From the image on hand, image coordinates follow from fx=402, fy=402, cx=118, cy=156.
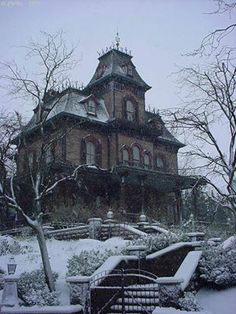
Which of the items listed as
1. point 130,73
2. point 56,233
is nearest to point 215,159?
point 56,233

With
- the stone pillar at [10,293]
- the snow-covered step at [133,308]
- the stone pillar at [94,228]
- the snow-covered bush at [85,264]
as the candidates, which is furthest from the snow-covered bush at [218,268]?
the stone pillar at [94,228]

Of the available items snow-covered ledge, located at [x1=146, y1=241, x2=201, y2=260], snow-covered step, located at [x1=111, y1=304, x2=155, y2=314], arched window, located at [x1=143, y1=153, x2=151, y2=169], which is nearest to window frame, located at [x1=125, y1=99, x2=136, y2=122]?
arched window, located at [x1=143, y1=153, x2=151, y2=169]

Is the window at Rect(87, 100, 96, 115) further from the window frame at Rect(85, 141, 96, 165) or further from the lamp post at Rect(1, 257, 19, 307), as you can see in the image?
the lamp post at Rect(1, 257, 19, 307)

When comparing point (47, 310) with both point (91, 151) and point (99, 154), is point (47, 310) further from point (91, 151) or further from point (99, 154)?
point (99, 154)

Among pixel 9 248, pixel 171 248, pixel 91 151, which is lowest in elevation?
pixel 9 248

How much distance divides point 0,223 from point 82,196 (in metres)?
6.38

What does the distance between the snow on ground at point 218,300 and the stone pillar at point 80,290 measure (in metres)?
2.89

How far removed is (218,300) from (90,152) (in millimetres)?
20100

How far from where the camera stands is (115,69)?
103 feet

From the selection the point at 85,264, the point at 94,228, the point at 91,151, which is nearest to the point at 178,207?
the point at 91,151

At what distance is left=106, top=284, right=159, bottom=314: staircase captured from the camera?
9.70 metres

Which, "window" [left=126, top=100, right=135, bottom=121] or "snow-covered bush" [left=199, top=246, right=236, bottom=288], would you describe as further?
"window" [left=126, top=100, right=135, bottom=121]

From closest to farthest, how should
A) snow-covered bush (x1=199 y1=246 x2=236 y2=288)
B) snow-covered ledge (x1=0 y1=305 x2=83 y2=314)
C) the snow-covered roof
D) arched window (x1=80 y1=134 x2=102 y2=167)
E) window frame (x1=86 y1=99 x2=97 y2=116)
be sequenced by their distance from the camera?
snow-covered ledge (x1=0 y1=305 x2=83 y2=314) → snow-covered bush (x1=199 y1=246 x2=236 y2=288) → the snow-covered roof → arched window (x1=80 y1=134 x2=102 y2=167) → window frame (x1=86 y1=99 x2=97 y2=116)

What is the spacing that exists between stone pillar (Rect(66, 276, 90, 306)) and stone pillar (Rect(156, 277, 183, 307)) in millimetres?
1894
